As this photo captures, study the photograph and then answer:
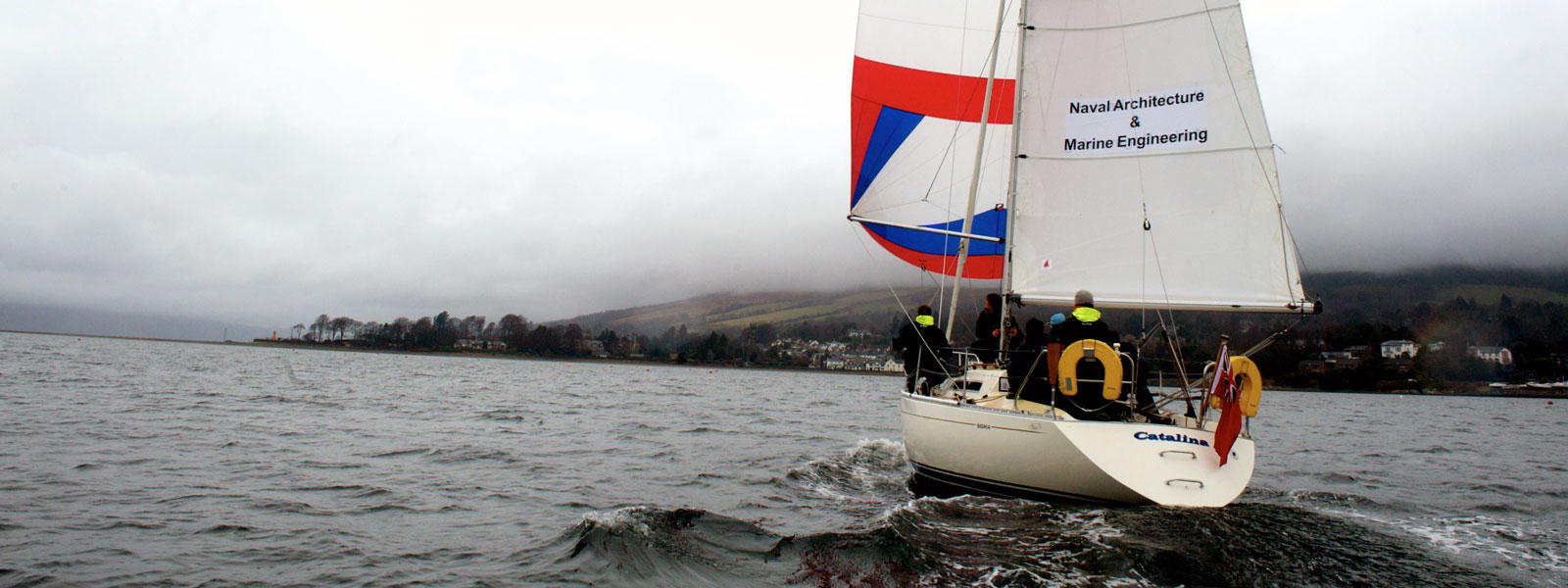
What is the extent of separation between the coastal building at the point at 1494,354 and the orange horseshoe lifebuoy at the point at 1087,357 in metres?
110

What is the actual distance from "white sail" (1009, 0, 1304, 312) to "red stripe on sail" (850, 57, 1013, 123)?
3.68 metres

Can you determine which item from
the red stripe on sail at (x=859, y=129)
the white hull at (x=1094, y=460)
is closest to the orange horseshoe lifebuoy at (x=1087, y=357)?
the white hull at (x=1094, y=460)

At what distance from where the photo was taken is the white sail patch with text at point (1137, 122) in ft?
24.4

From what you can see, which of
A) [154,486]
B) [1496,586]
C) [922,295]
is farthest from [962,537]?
[922,295]

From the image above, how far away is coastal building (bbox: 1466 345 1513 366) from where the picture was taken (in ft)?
290

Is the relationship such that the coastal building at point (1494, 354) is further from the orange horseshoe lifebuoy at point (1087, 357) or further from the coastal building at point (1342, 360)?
the orange horseshoe lifebuoy at point (1087, 357)

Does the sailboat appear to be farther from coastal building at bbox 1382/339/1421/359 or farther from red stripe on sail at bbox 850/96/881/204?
coastal building at bbox 1382/339/1421/359

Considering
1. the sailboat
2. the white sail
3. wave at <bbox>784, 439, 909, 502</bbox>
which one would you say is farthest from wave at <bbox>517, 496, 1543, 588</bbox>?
the white sail

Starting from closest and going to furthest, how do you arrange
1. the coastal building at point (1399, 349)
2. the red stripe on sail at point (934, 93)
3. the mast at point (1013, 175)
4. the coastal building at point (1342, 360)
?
1. the mast at point (1013, 175)
2. the red stripe on sail at point (934, 93)
3. the coastal building at point (1342, 360)
4. the coastal building at point (1399, 349)

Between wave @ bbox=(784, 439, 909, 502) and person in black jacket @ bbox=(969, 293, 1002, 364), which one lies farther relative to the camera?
person in black jacket @ bbox=(969, 293, 1002, 364)

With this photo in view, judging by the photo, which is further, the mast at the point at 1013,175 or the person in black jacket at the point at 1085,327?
the mast at the point at 1013,175

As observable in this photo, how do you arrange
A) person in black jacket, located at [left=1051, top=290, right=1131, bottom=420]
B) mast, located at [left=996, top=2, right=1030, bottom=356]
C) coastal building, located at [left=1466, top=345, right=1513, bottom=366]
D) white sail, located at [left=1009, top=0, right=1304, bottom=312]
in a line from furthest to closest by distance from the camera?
coastal building, located at [left=1466, top=345, right=1513, bottom=366] < mast, located at [left=996, top=2, right=1030, bottom=356] < white sail, located at [left=1009, top=0, right=1304, bottom=312] < person in black jacket, located at [left=1051, top=290, right=1131, bottom=420]

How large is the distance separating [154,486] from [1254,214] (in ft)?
32.4

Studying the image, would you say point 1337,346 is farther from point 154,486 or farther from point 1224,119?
point 154,486
